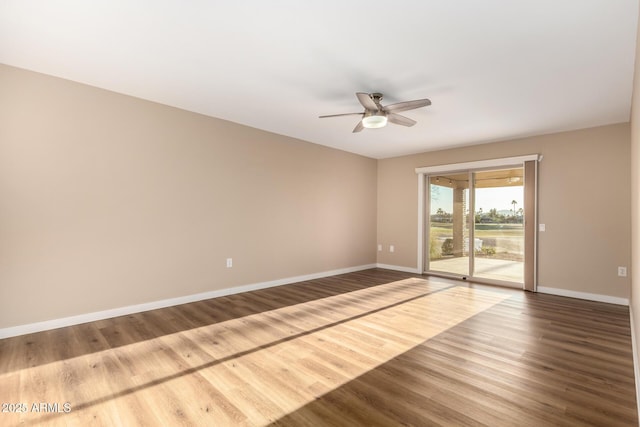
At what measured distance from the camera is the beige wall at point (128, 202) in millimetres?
2889

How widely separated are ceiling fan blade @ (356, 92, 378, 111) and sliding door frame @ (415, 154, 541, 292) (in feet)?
10.2

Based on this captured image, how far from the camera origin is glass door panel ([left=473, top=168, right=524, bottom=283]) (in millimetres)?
5074

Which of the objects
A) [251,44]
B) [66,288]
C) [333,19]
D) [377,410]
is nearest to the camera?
[377,410]

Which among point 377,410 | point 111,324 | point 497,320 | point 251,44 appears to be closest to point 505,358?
point 497,320

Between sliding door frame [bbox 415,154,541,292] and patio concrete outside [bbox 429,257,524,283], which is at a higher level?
sliding door frame [bbox 415,154,541,292]

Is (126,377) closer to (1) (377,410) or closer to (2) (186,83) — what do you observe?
(1) (377,410)

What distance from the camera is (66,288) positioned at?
310cm

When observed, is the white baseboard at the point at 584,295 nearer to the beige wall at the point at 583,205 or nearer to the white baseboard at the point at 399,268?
the beige wall at the point at 583,205

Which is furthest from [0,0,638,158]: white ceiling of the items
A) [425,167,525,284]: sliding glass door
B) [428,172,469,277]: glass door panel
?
[428,172,469,277]: glass door panel

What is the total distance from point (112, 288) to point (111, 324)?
410 mm

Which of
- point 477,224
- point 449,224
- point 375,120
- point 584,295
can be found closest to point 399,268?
point 449,224

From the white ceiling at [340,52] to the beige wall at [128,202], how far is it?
0.34 metres

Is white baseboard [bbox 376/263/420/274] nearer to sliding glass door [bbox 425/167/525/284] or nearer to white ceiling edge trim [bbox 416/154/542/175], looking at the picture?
sliding glass door [bbox 425/167/525/284]

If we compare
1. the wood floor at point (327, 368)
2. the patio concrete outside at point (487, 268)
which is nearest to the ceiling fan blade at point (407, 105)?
the wood floor at point (327, 368)
